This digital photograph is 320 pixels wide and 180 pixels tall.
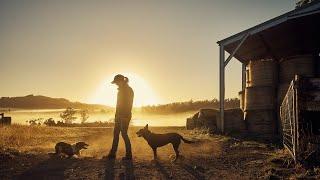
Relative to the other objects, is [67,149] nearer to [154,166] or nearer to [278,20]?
[154,166]

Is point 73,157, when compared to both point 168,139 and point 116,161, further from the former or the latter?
point 168,139

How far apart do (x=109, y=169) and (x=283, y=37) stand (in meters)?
14.0

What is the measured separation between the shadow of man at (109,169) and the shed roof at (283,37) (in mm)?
9415

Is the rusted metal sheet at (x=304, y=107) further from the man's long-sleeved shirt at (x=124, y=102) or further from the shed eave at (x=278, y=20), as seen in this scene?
the shed eave at (x=278, y=20)

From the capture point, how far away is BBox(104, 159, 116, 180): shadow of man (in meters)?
8.16

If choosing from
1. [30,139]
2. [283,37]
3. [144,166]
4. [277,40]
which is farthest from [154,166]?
[277,40]

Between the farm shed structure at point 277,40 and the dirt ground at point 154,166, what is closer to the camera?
the dirt ground at point 154,166

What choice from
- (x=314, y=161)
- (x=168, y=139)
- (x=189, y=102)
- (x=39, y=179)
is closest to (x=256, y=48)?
(x=168, y=139)

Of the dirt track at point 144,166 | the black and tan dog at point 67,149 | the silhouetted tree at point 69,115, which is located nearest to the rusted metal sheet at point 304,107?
the dirt track at point 144,166

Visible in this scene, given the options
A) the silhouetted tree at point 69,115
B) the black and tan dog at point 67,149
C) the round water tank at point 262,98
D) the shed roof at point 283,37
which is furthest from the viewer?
the silhouetted tree at point 69,115

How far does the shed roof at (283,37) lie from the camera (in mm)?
16131

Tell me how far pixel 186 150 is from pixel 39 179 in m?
5.68

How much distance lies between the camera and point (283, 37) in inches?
806

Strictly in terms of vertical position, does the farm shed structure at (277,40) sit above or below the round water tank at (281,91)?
above
